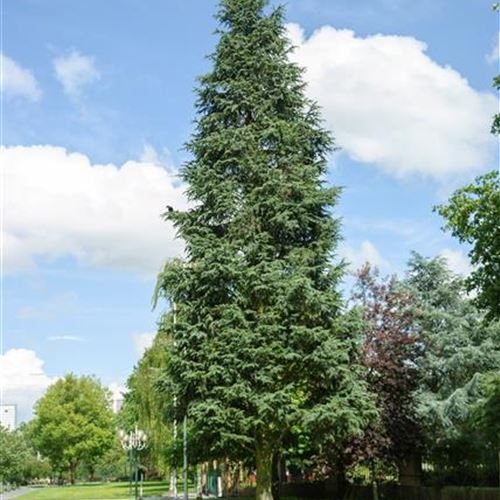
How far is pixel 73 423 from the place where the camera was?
7338 centimetres

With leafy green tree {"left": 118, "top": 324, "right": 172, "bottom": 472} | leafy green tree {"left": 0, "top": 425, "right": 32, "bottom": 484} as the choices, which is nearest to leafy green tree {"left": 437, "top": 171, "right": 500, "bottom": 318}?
leafy green tree {"left": 118, "top": 324, "right": 172, "bottom": 472}

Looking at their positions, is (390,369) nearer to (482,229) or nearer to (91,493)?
(482,229)

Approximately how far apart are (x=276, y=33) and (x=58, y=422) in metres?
58.9

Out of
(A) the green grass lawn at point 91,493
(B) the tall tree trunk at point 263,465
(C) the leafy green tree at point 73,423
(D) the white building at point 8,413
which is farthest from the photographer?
(D) the white building at point 8,413

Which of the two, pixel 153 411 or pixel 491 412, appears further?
pixel 153 411

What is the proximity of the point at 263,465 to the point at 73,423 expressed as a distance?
56373 millimetres

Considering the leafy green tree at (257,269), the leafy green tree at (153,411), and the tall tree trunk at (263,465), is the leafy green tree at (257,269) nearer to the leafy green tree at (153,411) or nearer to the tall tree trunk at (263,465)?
the tall tree trunk at (263,465)

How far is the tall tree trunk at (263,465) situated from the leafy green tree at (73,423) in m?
55.5

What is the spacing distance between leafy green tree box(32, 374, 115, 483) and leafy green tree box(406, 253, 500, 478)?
52964 mm

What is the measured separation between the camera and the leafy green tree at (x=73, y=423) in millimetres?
72938

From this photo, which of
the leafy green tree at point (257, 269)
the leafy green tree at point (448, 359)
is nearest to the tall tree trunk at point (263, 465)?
the leafy green tree at point (257, 269)

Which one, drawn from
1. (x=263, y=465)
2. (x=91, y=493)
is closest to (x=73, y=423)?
(x=91, y=493)

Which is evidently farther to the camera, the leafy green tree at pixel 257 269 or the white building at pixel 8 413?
the white building at pixel 8 413

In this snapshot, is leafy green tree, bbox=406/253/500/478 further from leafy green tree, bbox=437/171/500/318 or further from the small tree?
leafy green tree, bbox=437/171/500/318
